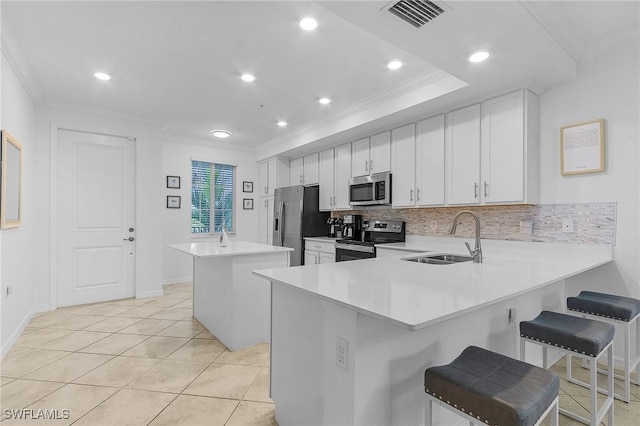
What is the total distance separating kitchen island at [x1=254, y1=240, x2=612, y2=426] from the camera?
122 centimetres

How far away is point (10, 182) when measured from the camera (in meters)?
2.80

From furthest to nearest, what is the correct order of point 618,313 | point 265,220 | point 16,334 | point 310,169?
1. point 265,220
2. point 310,169
3. point 16,334
4. point 618,313

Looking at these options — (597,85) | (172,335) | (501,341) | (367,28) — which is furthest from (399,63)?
(172,335)

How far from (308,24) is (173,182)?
4207 millimetres

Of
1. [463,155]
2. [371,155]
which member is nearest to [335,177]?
[371,155]

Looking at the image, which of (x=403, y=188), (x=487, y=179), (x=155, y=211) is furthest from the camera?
(x=155, y=211)

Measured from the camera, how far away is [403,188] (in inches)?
150

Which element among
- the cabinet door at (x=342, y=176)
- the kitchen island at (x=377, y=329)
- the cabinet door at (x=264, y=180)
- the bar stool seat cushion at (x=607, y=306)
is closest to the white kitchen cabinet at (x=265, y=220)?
the cabinet door at (x=264, y=180)

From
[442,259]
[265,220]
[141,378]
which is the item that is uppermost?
[265,220]

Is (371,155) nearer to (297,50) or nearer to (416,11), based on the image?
(297,50)

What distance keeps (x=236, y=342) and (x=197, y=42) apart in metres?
2.51

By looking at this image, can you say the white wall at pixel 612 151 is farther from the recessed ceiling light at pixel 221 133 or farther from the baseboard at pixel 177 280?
the baseboard at pixel 177 280

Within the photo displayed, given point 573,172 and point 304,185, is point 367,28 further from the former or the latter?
point 304,185

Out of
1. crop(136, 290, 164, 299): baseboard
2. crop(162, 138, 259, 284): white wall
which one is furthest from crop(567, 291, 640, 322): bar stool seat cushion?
crop(162, 138, 259, 284): white wall
